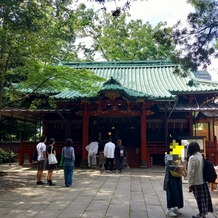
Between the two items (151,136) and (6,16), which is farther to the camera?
(151,136)

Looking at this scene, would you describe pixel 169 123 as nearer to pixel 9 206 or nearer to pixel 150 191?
pixel 150 191

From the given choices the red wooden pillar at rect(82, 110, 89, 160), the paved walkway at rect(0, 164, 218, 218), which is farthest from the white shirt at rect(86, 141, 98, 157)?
the paved walkway at rect(0, 164, 218, 218)

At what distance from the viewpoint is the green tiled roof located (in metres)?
15.3

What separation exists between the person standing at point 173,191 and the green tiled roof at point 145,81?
8.53 metres

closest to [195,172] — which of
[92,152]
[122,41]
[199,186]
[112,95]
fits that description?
[199,186]

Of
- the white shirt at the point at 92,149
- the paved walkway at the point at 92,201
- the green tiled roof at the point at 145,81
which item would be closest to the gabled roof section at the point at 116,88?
the green tiled roof at the point at 145,81

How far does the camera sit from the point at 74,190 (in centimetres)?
891

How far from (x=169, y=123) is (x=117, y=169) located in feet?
20.9

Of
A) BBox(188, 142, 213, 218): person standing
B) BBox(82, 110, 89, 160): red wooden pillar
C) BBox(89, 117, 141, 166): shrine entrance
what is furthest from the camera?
BBox(89, 117, 141, 166): shrine entrance

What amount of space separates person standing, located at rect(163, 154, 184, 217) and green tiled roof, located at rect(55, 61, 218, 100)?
8.53 m

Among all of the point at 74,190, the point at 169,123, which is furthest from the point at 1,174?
the point at 169,123

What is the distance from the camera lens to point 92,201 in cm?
732

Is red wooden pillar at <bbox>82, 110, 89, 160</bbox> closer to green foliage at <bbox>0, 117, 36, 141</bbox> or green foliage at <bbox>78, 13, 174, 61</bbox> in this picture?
green foliage at <bbox>0, 117, 36, 141</bbox>

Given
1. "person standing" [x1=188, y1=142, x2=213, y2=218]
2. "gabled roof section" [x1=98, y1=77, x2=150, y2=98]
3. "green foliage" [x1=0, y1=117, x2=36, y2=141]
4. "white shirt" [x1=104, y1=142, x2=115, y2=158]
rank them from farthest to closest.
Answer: "green foliage" [x1=0, y1=117, x2=36, y2=141]
"gabled roof section" [x1=98, y1=77, x2=150, y2=98]
"white shirt" [x1=104, y1=142, x2=115, y2=158]
"person standing" [x1=188, y1=142, x2=213, y2=218]
